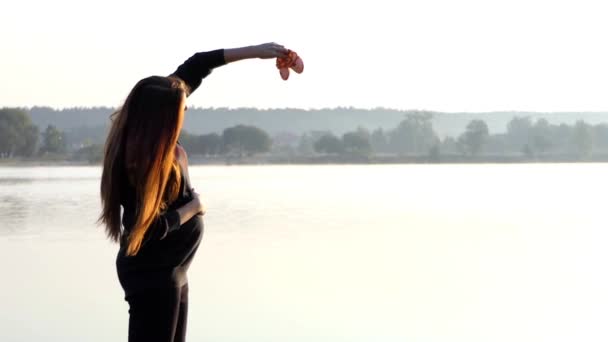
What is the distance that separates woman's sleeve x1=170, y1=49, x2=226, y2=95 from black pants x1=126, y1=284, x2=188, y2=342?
19.7 inches

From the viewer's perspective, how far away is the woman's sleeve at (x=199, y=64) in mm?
2383

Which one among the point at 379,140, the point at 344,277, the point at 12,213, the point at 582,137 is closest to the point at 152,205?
the point at 344,277

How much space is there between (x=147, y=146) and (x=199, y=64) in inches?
15.2

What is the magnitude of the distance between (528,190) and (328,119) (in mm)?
64372

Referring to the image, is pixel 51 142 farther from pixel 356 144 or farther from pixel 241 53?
pixel 241 53

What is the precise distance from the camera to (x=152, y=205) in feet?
6.84

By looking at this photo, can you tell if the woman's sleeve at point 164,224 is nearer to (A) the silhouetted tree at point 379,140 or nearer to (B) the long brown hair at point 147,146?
(B) the long brown hair at point 147,146

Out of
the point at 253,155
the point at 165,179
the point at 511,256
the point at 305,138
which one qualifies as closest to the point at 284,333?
the point at 165,179

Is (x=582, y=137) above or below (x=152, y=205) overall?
below

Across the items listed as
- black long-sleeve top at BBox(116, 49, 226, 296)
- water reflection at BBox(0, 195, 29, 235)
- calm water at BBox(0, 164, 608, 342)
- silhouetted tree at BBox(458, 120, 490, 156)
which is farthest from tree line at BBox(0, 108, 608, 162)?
black long-sleeve top at BBox(116, 49, 226, 296)

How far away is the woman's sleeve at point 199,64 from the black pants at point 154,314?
50cm

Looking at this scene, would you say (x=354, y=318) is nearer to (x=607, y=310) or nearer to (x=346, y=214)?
(x=607, y=310)

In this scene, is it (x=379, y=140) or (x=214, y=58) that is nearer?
(x=214, y=58)

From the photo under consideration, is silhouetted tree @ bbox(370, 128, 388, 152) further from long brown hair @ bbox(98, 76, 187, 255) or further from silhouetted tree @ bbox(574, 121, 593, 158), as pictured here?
long brown hair @ bbox(98, 76, 187, 255)
